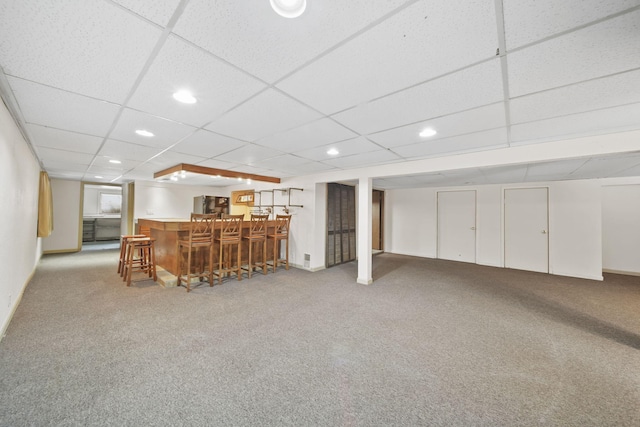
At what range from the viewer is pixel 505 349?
2291 mm

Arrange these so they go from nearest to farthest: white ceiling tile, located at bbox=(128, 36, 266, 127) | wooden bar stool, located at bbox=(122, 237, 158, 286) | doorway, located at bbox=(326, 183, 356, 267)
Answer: white ceiling tile, located at bbox=(128, 36, 266, 127) → wooden bar stool, located at bbox=(122, 237, 158, 286) → doorway, located at bbox=(326, 183, 356, 267)

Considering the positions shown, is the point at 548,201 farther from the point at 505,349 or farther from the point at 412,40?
the point at 412,40

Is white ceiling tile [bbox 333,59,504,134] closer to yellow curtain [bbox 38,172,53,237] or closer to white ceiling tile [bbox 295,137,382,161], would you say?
white ceiling tile [bbox 295,137,382,161]

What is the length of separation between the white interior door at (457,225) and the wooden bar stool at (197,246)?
610 centimetres

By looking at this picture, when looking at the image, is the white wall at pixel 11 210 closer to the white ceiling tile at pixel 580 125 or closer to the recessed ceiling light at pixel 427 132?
the recessed ceiling light at pixel 427 132

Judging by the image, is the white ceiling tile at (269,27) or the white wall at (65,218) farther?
the white wall at (65,218)

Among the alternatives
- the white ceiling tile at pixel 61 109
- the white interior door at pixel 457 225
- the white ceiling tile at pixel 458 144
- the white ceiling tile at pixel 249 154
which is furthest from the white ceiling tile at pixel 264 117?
the white interior door at pixel 457 225

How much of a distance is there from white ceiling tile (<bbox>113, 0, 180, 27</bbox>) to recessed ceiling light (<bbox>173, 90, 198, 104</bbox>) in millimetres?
690

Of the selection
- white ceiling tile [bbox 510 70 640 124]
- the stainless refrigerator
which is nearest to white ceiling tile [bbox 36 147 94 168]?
the stainless refrigerator

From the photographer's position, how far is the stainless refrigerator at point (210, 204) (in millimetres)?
7285

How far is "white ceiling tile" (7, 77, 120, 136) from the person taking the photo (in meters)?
1.73

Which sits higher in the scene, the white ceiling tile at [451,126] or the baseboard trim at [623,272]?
the white ceiling tile at [451,126]

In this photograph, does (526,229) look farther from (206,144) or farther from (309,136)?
(206,144)

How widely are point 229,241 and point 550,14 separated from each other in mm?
4454
